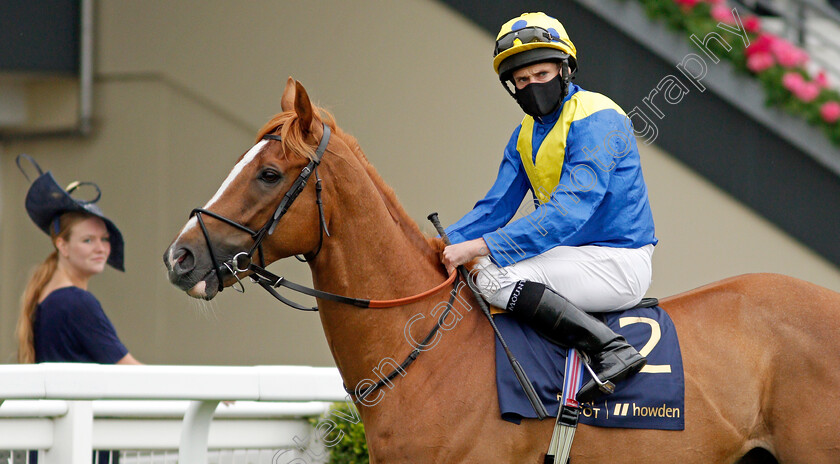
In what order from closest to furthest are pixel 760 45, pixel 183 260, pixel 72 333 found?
pixel 183 260
pixel 72 333
pixel 760 45

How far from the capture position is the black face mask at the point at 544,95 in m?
3.26

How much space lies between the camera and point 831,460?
3211 millimetres

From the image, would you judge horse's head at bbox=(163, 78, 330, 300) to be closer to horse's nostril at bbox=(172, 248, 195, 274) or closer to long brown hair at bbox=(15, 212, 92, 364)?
horse's nostril at bbox=(172, 248, 195, 274)

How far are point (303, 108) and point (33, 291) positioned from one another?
2.25 m

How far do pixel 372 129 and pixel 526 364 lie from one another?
4697 millimetres

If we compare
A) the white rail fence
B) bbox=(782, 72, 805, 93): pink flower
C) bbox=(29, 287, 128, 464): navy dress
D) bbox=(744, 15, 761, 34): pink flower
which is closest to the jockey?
the white rail fence

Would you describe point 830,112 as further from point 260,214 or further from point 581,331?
point 260,214

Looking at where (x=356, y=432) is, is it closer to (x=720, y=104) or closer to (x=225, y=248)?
(x=225, y=248)

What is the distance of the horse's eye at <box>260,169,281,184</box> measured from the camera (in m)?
2.92

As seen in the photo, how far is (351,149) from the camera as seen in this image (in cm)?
315

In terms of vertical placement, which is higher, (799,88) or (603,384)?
(799,88)

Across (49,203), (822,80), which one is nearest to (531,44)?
(49,203)

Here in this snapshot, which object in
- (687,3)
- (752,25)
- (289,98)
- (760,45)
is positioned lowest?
(289,98)

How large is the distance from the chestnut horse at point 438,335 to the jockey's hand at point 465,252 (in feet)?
0.34
